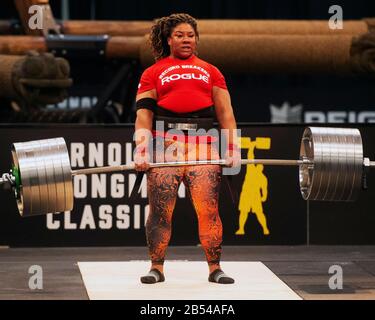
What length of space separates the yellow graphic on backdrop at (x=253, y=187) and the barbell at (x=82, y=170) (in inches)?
87.1

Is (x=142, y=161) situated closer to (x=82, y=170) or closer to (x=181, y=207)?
(x=82, y=170)

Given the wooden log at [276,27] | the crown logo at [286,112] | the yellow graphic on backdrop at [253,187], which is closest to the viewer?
the yellow graphic on backdrop at [253,187]

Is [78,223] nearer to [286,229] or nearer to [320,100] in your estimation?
[286,229]

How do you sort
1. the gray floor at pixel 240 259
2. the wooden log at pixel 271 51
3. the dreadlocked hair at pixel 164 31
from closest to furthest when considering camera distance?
the gray floor at pixel 240 259, the dreadlocked hair at pixel 164 31, the wooden log at pixel 271 51

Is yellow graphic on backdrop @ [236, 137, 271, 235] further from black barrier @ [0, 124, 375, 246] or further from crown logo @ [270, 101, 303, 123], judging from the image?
crown logo @ [270, 101, 303, 123]

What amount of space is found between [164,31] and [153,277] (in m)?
1.89

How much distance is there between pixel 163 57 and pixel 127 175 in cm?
238

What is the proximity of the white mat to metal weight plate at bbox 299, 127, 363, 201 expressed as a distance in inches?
31.6

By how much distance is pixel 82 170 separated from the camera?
8.18 meters

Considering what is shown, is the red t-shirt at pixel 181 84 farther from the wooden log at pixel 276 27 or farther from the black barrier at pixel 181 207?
the wooden log at pixel 276 27

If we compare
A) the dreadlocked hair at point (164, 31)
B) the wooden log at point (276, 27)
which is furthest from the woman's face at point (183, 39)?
the wooden log at point (276, 27)

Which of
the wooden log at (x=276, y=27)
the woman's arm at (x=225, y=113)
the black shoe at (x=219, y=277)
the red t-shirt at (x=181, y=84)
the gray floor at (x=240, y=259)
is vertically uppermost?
the wooden log at (x=276, y=27)

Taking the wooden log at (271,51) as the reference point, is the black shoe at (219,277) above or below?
below

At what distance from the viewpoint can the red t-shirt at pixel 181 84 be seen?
324 inches
